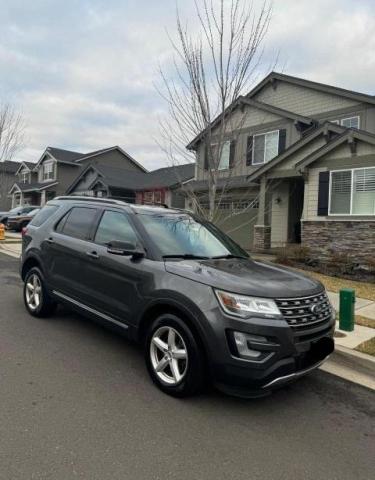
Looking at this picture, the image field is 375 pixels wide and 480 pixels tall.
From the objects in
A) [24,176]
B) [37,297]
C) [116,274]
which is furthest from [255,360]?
[24,176]

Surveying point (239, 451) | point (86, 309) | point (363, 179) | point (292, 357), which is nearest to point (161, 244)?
point (86, 309)

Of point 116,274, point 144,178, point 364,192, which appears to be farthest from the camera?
point 144,178

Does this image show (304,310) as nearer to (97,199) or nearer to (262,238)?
(97,199)

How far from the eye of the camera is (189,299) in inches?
142

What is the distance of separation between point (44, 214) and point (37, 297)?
1279mm

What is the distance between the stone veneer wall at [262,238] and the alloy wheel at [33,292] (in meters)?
11.7

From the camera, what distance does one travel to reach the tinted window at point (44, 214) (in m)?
6.15

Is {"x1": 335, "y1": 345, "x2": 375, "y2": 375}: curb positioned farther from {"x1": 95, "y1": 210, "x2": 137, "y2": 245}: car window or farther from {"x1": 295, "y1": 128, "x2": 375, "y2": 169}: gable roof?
{"x1": 295, "y1": 128, "x2": 375, "y2": 169}: gable roof

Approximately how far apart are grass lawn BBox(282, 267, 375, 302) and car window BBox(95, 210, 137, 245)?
6219mm

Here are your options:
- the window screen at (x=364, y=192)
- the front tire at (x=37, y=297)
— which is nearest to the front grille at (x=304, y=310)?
the front tire at (x=37, y=297)

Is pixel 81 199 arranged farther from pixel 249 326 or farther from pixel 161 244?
pixel 249 326

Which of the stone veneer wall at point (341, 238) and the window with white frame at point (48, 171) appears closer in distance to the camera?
the stone veneer wall at point (341, 238)

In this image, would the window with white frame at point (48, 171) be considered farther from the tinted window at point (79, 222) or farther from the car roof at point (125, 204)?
the tinted window at point (79, 222)

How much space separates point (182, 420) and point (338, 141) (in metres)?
11.5
